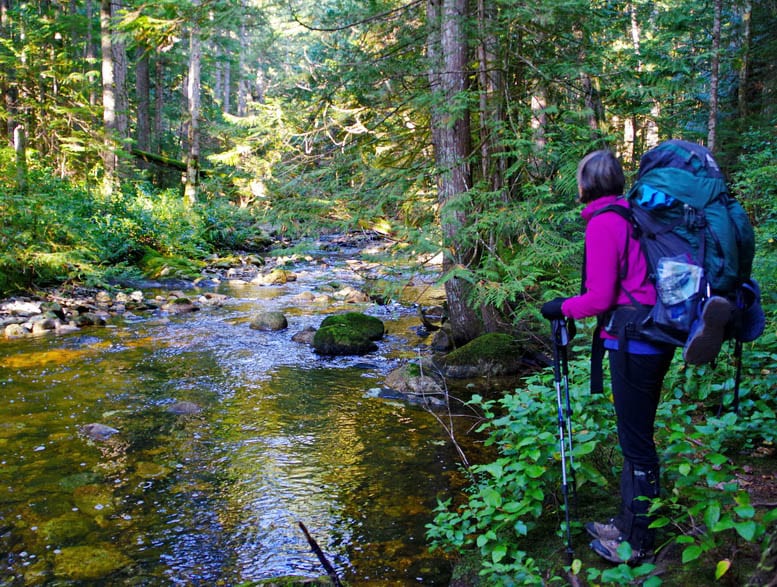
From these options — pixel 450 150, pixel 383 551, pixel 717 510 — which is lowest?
pixel 383 551

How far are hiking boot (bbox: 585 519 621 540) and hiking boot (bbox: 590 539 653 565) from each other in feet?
0.11

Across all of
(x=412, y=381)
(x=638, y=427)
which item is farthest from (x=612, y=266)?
(x=412, y=381)

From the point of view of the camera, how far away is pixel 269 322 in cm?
1107

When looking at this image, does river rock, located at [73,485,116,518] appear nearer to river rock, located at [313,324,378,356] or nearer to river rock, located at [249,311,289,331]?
river rock, located at [313,324,378,356]

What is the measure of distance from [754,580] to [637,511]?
64 cm

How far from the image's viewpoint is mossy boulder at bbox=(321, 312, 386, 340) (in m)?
10.0

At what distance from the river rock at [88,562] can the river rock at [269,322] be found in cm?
702

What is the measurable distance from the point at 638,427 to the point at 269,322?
29.4 feet

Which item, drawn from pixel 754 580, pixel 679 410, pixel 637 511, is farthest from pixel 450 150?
pixel 754 580

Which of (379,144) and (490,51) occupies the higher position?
(490,51)

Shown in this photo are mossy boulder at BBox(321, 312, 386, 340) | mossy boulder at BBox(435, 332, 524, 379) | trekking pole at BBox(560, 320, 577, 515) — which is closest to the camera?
trekking pole at BBox(560, 320, 577, 515)

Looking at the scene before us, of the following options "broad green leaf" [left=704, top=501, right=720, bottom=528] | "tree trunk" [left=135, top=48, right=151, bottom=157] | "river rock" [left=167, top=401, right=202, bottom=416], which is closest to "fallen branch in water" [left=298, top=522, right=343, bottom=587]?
"broad green leaf" [left=704, top=501, right=720, bottom=528]

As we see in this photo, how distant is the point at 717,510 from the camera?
2.44 meters

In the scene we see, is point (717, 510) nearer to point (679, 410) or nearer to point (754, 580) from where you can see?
point (754, 580)
